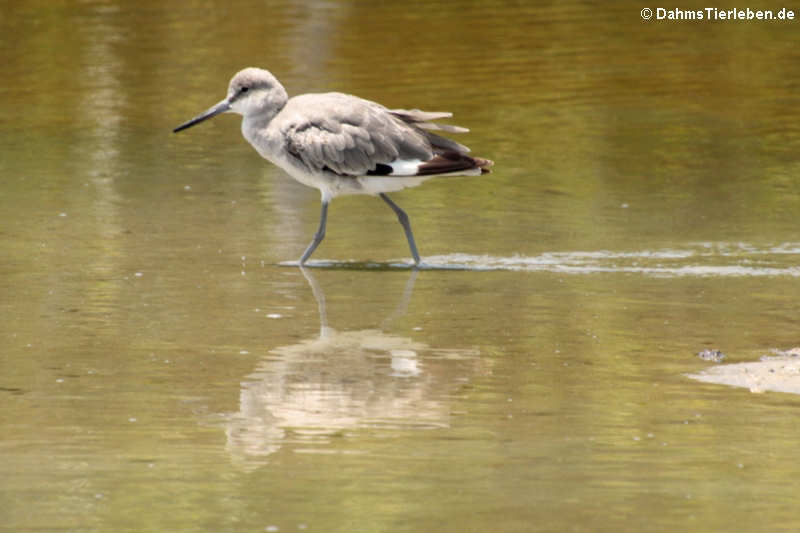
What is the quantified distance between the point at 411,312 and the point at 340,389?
2.13m

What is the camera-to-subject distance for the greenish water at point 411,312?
6984mm

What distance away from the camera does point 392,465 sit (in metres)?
7.28

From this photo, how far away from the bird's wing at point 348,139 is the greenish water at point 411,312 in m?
0.73

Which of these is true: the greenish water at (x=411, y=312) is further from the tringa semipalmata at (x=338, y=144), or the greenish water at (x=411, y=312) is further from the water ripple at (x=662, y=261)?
the tringa semipalmata at (x=338, y=144)

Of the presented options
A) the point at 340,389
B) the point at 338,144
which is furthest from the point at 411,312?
the point at 340,389

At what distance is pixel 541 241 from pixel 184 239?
2.64m

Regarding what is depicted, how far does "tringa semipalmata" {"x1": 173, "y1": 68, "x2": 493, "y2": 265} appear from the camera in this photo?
39.3 ft

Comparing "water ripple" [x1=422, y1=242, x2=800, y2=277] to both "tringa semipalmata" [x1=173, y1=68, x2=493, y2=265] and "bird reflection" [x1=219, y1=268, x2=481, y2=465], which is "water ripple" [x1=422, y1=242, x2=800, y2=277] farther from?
"bird reflection" [x1=219, y1=268, x2=481, y2=465]

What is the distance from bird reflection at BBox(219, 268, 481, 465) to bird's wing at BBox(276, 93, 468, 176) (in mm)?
1955

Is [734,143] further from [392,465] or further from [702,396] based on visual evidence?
[392,465]

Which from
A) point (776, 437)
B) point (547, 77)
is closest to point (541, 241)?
point (776, 437)

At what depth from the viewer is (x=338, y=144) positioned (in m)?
→ 11.9

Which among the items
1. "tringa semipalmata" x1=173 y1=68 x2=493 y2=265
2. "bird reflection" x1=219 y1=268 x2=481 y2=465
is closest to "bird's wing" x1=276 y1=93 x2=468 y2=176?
"tringa semipalmata" x1=173 y1=68 x2=493 y2=265

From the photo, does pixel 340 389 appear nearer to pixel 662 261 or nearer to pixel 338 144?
pixel 338 144
